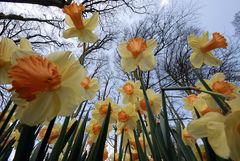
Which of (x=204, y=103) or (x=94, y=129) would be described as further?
(x=94, y=129)

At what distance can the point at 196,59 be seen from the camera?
1491 millimetres

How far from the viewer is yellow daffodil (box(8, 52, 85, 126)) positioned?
0.59m

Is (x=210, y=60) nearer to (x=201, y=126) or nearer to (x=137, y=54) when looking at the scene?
(x=137, y=54)

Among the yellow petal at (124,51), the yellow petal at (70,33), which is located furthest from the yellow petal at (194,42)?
the yellow petal at (70,33)

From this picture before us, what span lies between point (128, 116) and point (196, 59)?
18.8 inches

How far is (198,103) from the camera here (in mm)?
1231

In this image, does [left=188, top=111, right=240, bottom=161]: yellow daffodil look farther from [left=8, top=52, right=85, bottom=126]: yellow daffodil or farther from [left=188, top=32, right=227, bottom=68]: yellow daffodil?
[left=188, top=32, right=227, bottom=68]: yellow daffodil

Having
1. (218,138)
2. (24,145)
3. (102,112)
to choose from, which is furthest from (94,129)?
(218,138)

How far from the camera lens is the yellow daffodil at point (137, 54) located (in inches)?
57.3

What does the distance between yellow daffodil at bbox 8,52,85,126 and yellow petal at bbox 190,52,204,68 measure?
943 mm

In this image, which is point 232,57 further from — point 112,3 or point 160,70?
point 112,3

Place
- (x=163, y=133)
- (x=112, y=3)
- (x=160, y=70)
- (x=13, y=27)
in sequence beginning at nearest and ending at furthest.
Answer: (x=163, y=133) < (x=13, y=27) < (x=112, y=3) < (x=160, y=70)

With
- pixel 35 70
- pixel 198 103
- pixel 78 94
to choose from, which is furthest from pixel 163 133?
pixel 35 70

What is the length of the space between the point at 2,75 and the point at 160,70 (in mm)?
12599
